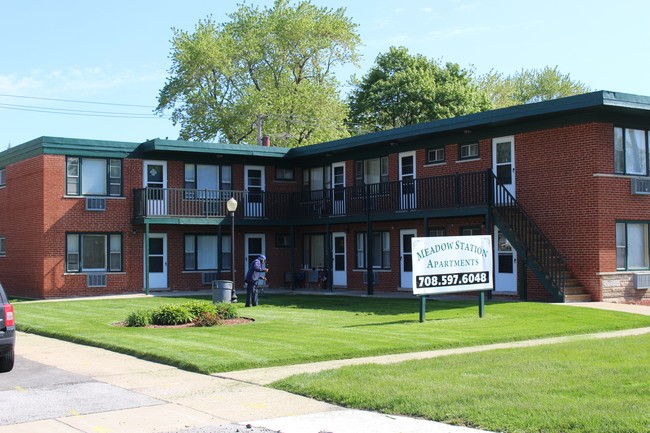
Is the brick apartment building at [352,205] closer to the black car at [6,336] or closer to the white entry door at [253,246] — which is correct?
the white entry door at [253,246]

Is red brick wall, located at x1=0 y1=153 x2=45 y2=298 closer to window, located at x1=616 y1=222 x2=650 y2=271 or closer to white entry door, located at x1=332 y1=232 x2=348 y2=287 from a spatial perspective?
white entry door, located at x1=332 y1=232 x2=348 y2=287

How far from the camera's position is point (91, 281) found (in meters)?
30.9

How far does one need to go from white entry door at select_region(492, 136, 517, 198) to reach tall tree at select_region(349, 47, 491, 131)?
2704cm

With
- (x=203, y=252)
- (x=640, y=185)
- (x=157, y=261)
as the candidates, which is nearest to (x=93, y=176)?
(x=157, y=261)

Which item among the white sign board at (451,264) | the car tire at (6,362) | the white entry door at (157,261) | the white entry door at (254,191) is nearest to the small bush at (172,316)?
the white sign board at (451,264)

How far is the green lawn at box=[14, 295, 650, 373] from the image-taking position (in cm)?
1359

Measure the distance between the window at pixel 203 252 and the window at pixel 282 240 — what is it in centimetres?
232

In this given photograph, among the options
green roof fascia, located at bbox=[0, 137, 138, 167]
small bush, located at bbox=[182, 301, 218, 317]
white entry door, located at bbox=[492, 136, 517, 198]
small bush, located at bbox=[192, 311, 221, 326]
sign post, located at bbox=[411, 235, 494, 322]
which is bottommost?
small bush, located at bbox=[192, 311, 221, 326]

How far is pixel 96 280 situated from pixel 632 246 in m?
19.4

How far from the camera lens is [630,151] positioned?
24328mm

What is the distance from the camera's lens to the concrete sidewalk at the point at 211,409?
28.2 ft

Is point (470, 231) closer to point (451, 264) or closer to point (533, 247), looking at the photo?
point (533, 247)

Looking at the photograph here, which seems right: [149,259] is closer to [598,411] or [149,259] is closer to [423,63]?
[598,411]

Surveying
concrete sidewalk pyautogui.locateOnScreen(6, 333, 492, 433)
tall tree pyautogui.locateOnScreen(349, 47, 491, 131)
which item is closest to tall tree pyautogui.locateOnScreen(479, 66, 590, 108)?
tall tree pyautogui.locateOnScreen(349, 47, 491, 131)
